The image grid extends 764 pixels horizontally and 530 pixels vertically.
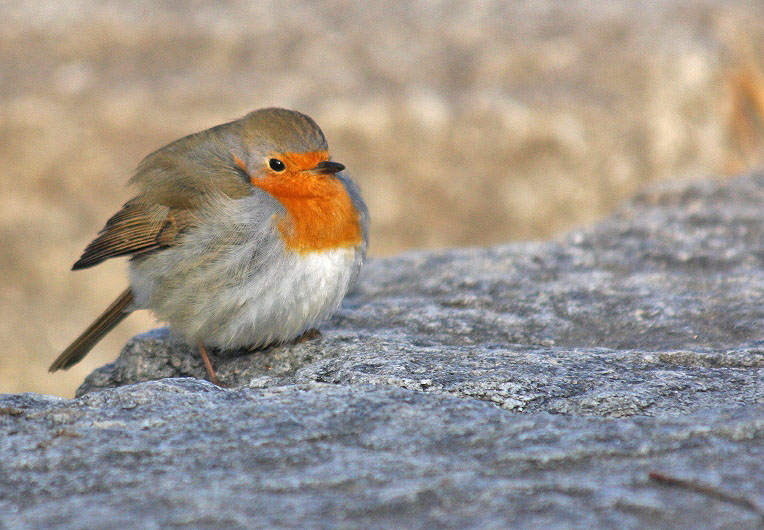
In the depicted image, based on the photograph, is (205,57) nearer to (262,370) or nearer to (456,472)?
(262,370)

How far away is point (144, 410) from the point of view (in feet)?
8.50

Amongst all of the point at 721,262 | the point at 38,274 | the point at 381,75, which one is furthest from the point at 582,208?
the point at 38,274

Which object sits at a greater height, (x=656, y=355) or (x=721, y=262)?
(x=721, y=262)

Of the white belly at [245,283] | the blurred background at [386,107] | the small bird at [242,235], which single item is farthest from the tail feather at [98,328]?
the blurred background at [386,107]

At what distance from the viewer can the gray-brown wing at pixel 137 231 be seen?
4055 millimetres

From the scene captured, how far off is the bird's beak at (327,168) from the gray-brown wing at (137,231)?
614 millimetres

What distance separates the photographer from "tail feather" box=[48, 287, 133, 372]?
14.7 ft

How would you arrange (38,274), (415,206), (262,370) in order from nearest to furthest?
(262,370) < (38,274) < (415,206)

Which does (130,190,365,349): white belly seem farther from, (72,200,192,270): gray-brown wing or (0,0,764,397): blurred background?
(0,0,764,397): blurred background

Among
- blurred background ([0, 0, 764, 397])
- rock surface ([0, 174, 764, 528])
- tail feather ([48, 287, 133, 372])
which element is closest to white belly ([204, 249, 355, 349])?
rock surface ([0, 174, 764, 528])

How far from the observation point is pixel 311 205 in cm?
404

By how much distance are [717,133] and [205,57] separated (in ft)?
15.1

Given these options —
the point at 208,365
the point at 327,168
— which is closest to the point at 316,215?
the point at 327,168

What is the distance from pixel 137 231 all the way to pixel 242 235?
64 cm
